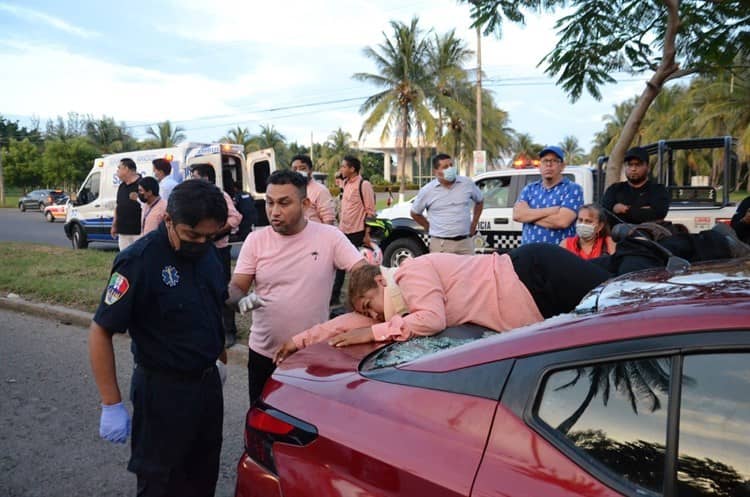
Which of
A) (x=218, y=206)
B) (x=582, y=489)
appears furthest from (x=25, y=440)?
(x=582, y=489)

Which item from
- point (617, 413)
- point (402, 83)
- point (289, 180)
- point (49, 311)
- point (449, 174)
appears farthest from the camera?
point (402, 83)

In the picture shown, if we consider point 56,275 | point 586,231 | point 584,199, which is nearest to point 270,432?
point 586,231

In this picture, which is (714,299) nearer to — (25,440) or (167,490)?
(167,490)

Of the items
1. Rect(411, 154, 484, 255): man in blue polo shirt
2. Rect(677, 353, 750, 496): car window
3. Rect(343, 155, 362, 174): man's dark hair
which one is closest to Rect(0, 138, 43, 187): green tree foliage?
Rect(343, 155, 362, 174): man's dark hair

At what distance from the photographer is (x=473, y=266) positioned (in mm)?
2707

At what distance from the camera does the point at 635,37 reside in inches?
273

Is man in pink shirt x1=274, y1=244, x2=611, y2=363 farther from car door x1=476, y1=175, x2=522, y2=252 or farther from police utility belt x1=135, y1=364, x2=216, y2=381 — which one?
car door x1=476, y1=175, x2=522, y2=252

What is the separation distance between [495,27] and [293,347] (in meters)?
5.10

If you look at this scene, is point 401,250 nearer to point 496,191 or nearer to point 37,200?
point 496,191

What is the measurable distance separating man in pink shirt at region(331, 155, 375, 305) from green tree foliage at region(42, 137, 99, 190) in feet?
144

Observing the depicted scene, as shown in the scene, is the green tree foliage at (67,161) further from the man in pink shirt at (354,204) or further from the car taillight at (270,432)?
the car taillight at (270,432)

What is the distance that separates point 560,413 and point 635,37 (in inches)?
267

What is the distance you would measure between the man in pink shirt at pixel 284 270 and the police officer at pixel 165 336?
1.69 ft

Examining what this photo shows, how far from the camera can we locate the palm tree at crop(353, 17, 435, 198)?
3133 cm
